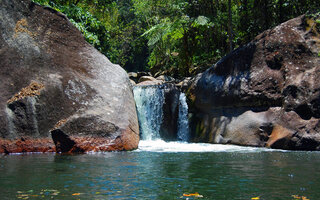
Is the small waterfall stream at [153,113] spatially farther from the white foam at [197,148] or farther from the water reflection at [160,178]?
the water reflection at [160,178]

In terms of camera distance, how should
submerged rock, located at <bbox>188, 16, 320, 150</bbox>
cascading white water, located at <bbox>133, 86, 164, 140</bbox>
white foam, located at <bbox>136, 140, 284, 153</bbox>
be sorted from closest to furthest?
1. white foam, located at <bbox>136, 140, 284, 153</bbox>
2. submerged rock, located at <bbox>188, 16, 320, 150</bbox>
3. cascading white water, located at <bbox>133, 86, 164, 140</bbox>

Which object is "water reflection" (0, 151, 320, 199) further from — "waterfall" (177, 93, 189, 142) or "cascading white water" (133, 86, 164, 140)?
"cascading white water" (133, 86, 164, 140)

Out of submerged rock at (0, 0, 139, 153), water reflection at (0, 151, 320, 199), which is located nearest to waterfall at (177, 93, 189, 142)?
submerged rock at (0, 0, 139, 153)

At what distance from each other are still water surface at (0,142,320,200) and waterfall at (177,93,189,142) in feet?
24.3

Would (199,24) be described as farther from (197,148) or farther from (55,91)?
(55,91)

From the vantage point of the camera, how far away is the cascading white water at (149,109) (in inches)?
580

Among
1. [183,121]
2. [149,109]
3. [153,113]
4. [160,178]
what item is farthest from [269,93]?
[160,178]

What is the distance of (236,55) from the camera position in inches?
513

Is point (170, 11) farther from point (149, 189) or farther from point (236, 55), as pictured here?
point (149, 189)

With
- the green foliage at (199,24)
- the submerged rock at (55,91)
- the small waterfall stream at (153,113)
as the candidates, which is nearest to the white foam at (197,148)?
the submerged rock at (55,91)

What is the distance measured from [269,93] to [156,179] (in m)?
7.64

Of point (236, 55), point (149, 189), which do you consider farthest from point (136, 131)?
point (149, 189)

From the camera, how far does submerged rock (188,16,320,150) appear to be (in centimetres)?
1065

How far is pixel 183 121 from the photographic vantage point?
1480 centimetres
